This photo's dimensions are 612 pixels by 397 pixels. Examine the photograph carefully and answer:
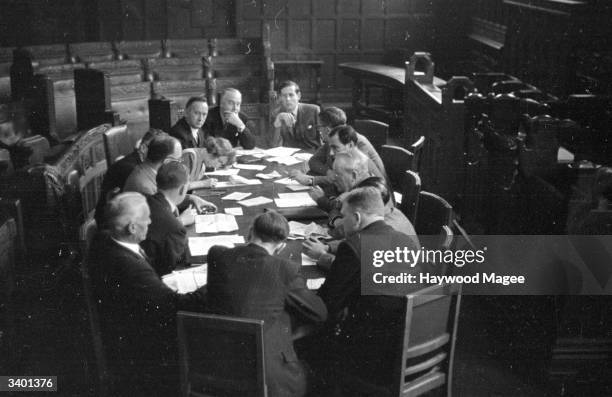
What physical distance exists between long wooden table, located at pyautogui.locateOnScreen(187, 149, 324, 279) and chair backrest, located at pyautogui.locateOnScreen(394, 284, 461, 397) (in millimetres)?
715

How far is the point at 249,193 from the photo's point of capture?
4.91 meters

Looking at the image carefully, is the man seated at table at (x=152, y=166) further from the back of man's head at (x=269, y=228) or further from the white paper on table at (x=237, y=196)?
the back of man's head at (x=269, y=228)

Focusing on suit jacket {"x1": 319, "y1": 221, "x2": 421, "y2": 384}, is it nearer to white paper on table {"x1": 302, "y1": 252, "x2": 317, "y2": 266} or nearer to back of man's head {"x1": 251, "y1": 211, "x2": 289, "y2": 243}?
back of man's head {"x1": 251, "y1": 211, "x2": 289, "y2": 243}

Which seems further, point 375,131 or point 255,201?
point 375,131

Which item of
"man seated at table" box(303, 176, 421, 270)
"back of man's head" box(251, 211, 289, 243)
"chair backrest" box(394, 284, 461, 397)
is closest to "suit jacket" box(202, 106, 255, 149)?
"man seated at table" box(303, 176, 421, 270)

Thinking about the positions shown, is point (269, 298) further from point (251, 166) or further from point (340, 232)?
point (251, 166)

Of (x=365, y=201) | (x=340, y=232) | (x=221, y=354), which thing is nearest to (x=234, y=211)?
(x=340, y=232)

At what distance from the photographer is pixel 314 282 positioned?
345cm

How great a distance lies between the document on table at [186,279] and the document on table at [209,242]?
212mm

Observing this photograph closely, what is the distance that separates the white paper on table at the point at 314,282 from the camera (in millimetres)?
3425

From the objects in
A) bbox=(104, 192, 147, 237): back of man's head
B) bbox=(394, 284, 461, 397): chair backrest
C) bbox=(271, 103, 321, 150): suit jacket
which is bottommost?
bbox=(394, 284, 461, 397): chair backrest

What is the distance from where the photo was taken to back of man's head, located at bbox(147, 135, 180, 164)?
4.39 meters

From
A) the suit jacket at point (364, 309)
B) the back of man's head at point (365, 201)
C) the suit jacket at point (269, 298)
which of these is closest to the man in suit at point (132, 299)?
the suit jacket at point (269, 298)

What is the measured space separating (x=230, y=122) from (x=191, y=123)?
0.57 m
